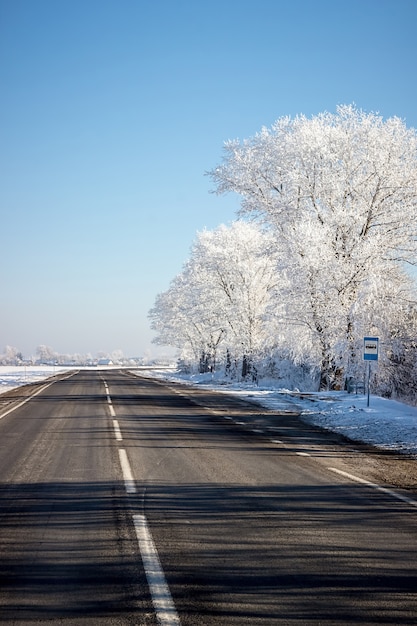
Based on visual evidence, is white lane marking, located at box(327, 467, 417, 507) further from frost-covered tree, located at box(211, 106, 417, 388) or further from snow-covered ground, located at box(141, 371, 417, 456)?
frost-covered tree, located at box(211, 106, 417, 388)

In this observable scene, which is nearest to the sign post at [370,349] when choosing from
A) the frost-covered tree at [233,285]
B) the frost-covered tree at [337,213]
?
the frost-covered tree at [337,213]

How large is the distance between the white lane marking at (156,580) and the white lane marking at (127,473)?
1.79 m

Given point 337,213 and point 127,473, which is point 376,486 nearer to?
point 127,473

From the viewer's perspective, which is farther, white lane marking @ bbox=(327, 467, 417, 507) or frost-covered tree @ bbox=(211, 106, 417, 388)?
frost-covered tree @ bbox=(211, 106, 417, 388)

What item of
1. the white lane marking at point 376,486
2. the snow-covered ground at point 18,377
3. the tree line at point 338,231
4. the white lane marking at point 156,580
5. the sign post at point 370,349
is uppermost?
the tree line at point 338,231

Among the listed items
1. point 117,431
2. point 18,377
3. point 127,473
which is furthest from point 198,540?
point 18,377

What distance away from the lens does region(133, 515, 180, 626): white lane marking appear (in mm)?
4016

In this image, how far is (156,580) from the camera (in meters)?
4.62

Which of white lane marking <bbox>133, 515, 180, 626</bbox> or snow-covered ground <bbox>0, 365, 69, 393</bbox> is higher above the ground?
white lane marking <bbox>133, 515, 180, 626</bbox>

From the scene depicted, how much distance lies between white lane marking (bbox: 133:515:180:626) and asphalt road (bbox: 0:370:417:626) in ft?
0.05

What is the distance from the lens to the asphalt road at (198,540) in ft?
13.7

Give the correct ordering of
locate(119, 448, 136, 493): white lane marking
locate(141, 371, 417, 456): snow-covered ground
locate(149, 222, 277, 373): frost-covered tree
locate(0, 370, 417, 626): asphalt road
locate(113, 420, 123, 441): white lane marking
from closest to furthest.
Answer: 1. locate(0, 370, 417, 626): asphalt road
2. locate(119, 448, 136, 493): white lane marking
3. locate(113, 420, 123, 441): white lane marking
4. locate(141, 371, 417, 456): snow-covered ground
5. locate(149, 222, 277, 373): frost-covered tree

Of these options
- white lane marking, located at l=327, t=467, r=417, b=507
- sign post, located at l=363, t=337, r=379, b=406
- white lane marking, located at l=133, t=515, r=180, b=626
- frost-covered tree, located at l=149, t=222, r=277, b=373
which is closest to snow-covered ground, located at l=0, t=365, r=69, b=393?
frost-covered tree, located at l=149, t=222, r=277, b=373

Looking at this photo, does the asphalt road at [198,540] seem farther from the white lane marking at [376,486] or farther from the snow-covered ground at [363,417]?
the snow-covered ground at [363,417]
